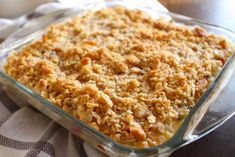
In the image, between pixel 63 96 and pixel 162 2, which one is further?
pixel 162 2

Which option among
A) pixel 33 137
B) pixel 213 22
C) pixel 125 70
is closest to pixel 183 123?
pixel 125 70

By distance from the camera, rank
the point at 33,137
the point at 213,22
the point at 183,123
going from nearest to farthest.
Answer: the point at 183,123
the point at 33,137
the point at 213,22

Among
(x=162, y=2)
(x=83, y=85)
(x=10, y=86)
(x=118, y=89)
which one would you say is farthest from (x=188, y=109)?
(x=162, y=2)

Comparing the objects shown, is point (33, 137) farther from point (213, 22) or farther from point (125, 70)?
point (213, 22)

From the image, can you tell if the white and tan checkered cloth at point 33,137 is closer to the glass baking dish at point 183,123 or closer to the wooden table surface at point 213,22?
the glass baking dish at point 183,123

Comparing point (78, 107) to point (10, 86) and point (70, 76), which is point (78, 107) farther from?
point (10, 86)

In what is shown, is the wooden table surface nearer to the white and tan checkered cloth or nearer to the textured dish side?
the textured dish side

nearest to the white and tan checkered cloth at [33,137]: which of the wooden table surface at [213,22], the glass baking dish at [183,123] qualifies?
the glass baking dish at [183,123]

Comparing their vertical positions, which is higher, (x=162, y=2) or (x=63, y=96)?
(x=63, y=96)
